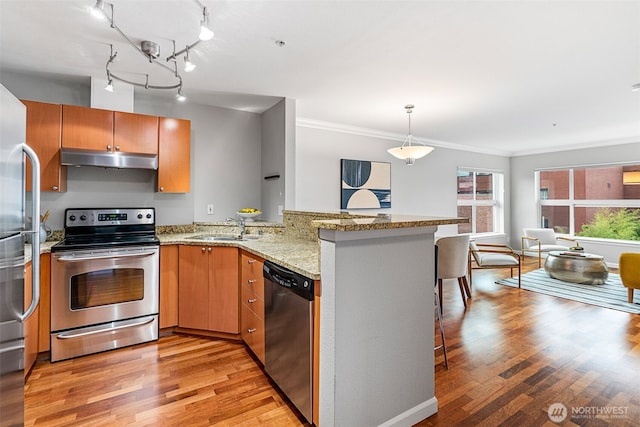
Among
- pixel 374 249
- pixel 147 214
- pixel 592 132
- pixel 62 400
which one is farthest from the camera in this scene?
pixel 592 132

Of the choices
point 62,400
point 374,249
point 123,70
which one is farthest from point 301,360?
point 123,70

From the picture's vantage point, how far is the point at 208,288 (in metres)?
2.77

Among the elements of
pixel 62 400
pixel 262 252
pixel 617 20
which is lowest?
pixel 62 400

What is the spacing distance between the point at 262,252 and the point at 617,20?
2781 mm

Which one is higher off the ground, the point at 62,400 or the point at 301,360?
the point at 301,360

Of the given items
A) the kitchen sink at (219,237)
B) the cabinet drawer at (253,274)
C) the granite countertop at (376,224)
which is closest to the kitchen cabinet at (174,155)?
the kitchen sink at (219,237)

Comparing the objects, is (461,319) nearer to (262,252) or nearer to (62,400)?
(262,252)

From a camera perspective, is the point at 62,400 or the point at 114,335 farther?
the point at 114,335

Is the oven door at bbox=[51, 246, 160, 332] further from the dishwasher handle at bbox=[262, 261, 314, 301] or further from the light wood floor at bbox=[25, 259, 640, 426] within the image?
the dishwasher handle at bbox=[262, 261, 314, 301]

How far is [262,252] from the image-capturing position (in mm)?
2213

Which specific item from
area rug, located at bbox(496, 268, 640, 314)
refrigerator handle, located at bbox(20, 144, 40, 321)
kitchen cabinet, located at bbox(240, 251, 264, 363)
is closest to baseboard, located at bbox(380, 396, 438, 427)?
kitchen cabinet, located at bbox(240, 251, 264, 363)

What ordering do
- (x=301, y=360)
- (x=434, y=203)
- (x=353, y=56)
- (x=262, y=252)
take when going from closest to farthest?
(x=301, y=360) < (x=262, y=252) < (x=353, y=56) < (x=434, y=203)

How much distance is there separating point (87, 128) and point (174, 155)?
2.40 feet

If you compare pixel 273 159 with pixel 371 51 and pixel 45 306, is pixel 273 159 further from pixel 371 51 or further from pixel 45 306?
pixel 45 306
